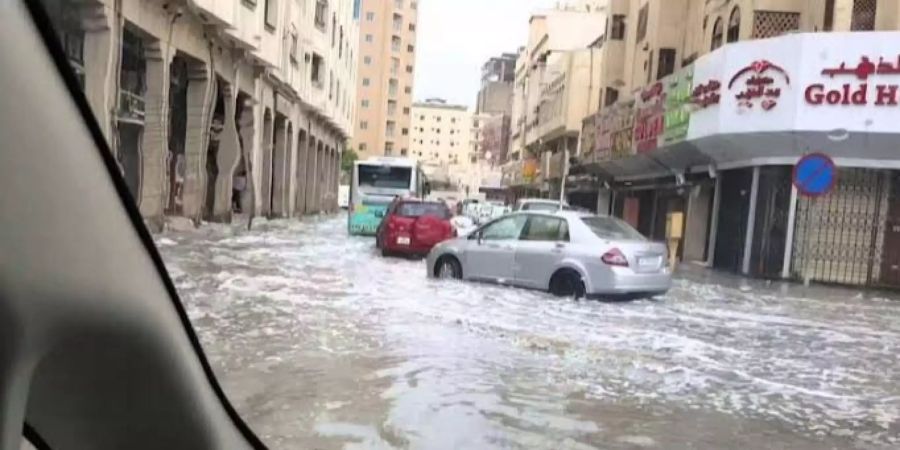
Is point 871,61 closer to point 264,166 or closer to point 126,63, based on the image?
point 126,63

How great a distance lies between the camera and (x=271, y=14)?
2953 centimetres

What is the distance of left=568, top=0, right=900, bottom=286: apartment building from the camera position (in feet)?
66.0

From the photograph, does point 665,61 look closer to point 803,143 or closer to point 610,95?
point 610,95

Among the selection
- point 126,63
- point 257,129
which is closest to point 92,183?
point 126,63

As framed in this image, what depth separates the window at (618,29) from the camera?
4134 centimetres

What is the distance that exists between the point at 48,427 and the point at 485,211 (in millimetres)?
44710

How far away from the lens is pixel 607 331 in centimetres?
1064

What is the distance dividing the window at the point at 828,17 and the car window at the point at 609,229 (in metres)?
12.8

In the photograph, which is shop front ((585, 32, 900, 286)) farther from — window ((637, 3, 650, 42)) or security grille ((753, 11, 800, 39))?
window ((637, 3, 650, 42))

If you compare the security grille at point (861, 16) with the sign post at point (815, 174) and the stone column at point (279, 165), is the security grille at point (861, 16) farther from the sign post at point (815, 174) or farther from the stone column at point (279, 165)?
the stone column at point (279, 165)

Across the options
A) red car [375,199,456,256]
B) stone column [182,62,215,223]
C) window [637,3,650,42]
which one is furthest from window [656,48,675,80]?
stone column [182,62,215,223]

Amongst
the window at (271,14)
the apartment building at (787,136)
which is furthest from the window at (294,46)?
the apartment building at (787,136)

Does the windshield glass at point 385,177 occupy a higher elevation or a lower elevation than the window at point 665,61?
lower

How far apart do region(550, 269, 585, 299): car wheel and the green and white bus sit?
15445mm
